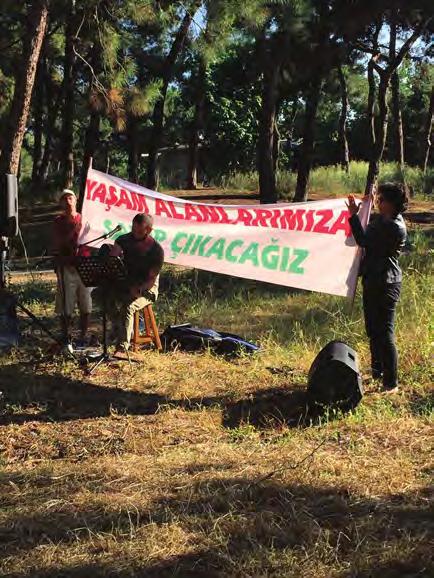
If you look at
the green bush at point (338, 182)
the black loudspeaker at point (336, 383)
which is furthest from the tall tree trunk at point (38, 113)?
the black loudspeaker at point (336, 383)

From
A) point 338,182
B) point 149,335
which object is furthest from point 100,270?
point 338,182

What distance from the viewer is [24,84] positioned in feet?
31.9

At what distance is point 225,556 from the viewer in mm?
3115

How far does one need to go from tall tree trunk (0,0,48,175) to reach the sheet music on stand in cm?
403

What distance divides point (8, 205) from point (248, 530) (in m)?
3.77

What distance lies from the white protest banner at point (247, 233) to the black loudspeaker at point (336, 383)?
5.22ft

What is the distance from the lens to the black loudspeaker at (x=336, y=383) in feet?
16.7

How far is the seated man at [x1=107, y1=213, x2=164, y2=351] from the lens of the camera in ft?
21.6

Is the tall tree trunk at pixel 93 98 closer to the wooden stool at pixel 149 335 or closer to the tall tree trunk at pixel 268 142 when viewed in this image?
the tall tree trunk at pixel 268 142

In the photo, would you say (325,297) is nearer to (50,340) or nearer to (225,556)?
(50,340)

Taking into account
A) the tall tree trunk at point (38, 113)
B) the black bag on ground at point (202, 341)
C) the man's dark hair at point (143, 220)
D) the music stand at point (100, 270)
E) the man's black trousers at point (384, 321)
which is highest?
the tall tree trunk at point (38, 113)

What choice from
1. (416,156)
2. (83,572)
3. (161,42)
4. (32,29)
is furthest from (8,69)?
(416,156)

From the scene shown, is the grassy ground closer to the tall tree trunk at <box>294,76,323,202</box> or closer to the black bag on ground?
the black bag on ground

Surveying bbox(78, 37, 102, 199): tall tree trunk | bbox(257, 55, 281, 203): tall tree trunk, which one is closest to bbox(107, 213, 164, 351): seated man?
bbox(78, 37, 102, 199): tall tree trunk
